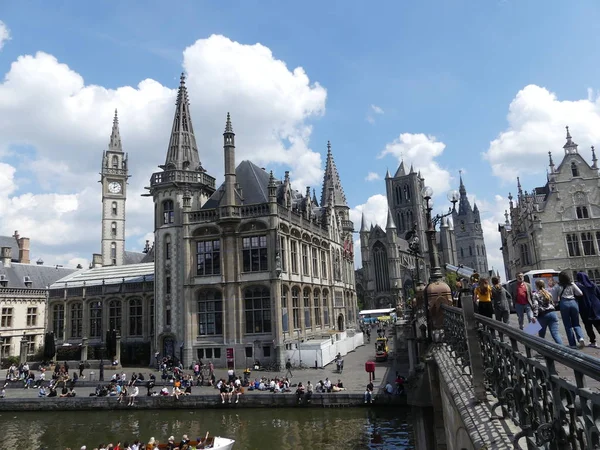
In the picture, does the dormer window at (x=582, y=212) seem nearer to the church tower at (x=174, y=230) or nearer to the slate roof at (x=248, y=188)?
the slate roof at (x=248, y=188)

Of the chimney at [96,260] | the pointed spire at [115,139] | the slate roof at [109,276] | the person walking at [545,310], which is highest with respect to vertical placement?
the pointed spire at [115,139]

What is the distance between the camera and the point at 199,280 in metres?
38.4

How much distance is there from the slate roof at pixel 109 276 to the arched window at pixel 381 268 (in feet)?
207

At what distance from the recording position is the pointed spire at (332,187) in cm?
6674

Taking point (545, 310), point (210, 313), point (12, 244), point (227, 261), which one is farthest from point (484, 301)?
point (12, 244)

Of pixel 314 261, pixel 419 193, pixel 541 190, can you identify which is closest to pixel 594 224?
pixel 541 190

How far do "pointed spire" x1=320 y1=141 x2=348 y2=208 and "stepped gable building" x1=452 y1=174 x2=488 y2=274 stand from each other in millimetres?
102078

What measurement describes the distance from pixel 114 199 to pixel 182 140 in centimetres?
4121

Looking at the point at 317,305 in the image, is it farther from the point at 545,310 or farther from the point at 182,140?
the point at 545,310

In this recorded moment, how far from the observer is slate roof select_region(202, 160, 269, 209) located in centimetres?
4062

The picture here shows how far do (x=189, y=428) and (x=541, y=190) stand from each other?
161ft

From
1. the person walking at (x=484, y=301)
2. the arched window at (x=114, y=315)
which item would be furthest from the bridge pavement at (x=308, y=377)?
the person walking at (x=484, y=301)

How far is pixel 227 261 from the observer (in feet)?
124

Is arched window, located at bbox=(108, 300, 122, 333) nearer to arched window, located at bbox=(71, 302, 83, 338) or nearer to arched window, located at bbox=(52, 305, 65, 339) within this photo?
arched window, located at bbox=(71, 302, 83, 338)
